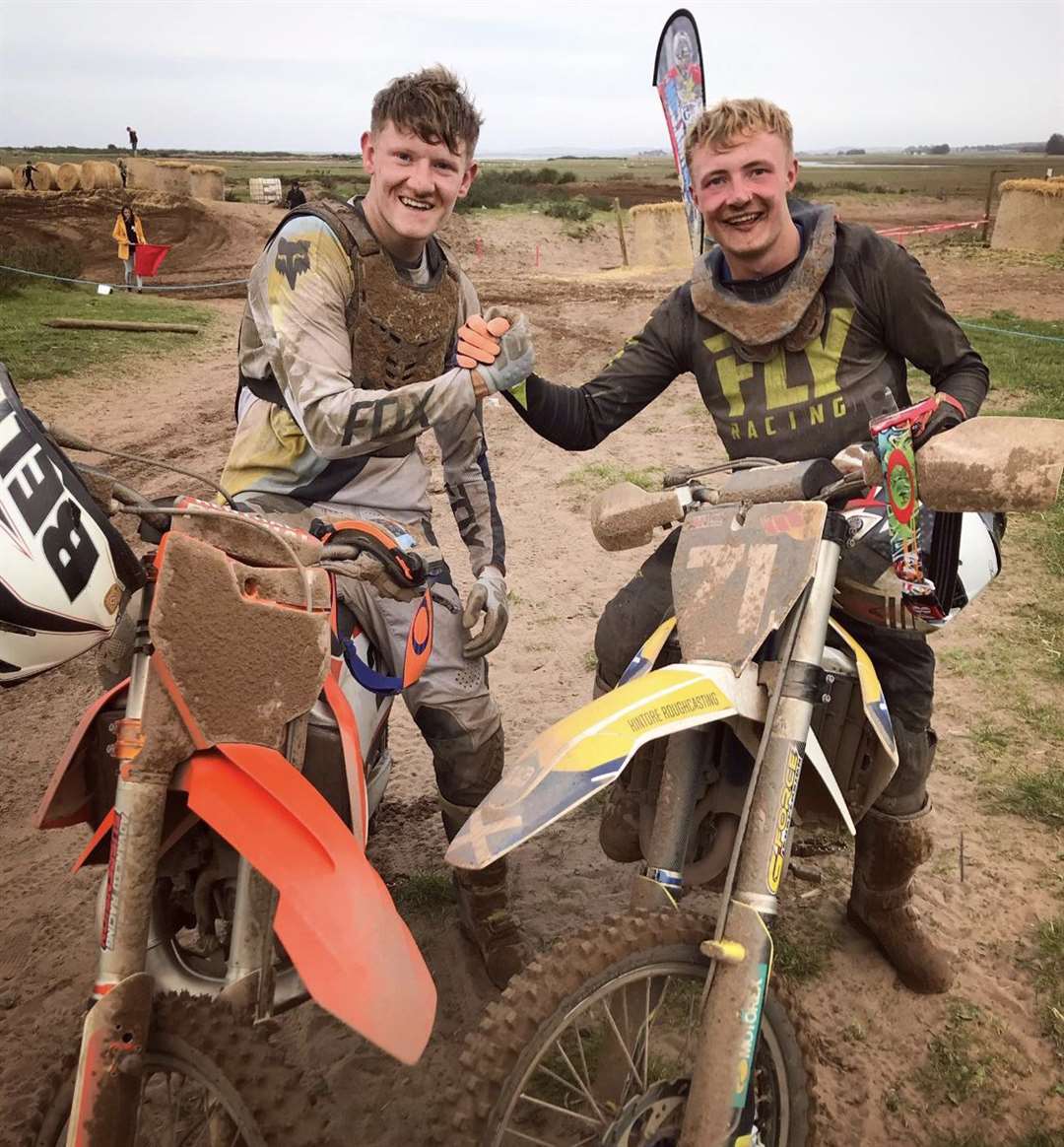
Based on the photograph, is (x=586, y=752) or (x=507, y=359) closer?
(x=586, y=752)

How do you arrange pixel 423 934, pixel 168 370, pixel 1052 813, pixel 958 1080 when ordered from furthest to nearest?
pixel 168 370 < pixel 1052 813 < pixel 423 934 < pixel 958 1080

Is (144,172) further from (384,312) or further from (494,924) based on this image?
(494,924)

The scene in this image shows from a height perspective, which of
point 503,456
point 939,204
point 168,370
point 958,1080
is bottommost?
point 958,1080

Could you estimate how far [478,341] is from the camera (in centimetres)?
227

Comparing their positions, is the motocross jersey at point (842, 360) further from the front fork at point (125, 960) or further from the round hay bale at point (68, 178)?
the round hay bale at point (68, 178)

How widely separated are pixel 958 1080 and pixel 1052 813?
1352mm

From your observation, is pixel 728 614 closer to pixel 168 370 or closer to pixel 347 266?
pixel 347 266

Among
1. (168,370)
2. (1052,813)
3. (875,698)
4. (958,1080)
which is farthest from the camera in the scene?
(168,370)

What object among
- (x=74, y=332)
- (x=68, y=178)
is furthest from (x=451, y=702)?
(x=68, y=178)

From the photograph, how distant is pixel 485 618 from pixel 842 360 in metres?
1.23

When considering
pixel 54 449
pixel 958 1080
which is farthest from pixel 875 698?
pixel 54 449

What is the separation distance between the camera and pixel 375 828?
3344mm

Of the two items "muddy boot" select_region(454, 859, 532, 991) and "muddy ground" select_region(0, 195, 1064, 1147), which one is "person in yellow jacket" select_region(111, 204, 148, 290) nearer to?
"muddy ground" select_region(0, 195, 1064, 1147)

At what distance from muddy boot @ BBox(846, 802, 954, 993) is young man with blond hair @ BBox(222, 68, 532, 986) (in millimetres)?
1032
